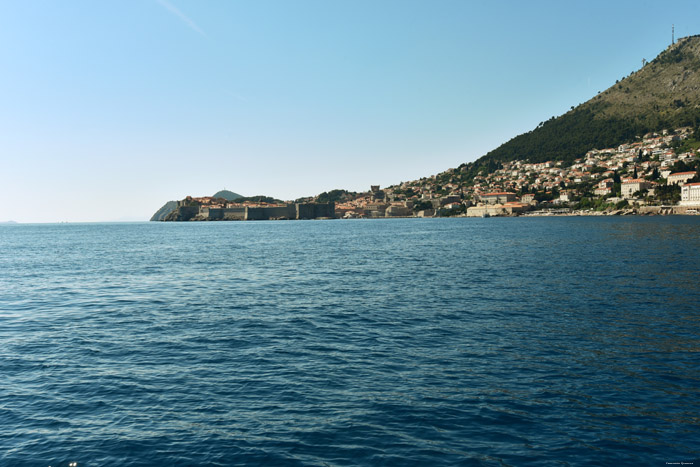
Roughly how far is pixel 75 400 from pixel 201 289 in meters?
18.1

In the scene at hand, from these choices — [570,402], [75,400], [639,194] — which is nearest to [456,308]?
[570,402]

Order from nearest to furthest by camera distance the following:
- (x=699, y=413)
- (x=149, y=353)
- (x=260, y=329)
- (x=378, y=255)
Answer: (x=699, y=413)
(x=149, y=353)
(x=260, y=329)
(x=378, y=255)

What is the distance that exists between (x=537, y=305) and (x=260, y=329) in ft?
44.6

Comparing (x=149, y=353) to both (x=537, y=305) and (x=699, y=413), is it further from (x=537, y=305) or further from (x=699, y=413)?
(x=537, y=305)

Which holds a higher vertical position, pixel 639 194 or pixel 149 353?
pixel 639 194

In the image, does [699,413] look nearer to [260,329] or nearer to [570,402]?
[570,402]

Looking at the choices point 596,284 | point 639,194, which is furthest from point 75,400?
point 639,194

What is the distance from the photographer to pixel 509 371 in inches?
506

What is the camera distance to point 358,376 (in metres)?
12.5

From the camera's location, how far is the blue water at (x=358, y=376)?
8.85m

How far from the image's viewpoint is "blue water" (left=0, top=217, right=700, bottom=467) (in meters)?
8.85

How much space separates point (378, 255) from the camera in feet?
166

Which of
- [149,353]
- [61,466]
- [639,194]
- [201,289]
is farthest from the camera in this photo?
[639,194]

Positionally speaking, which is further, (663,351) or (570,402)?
(663,351)
